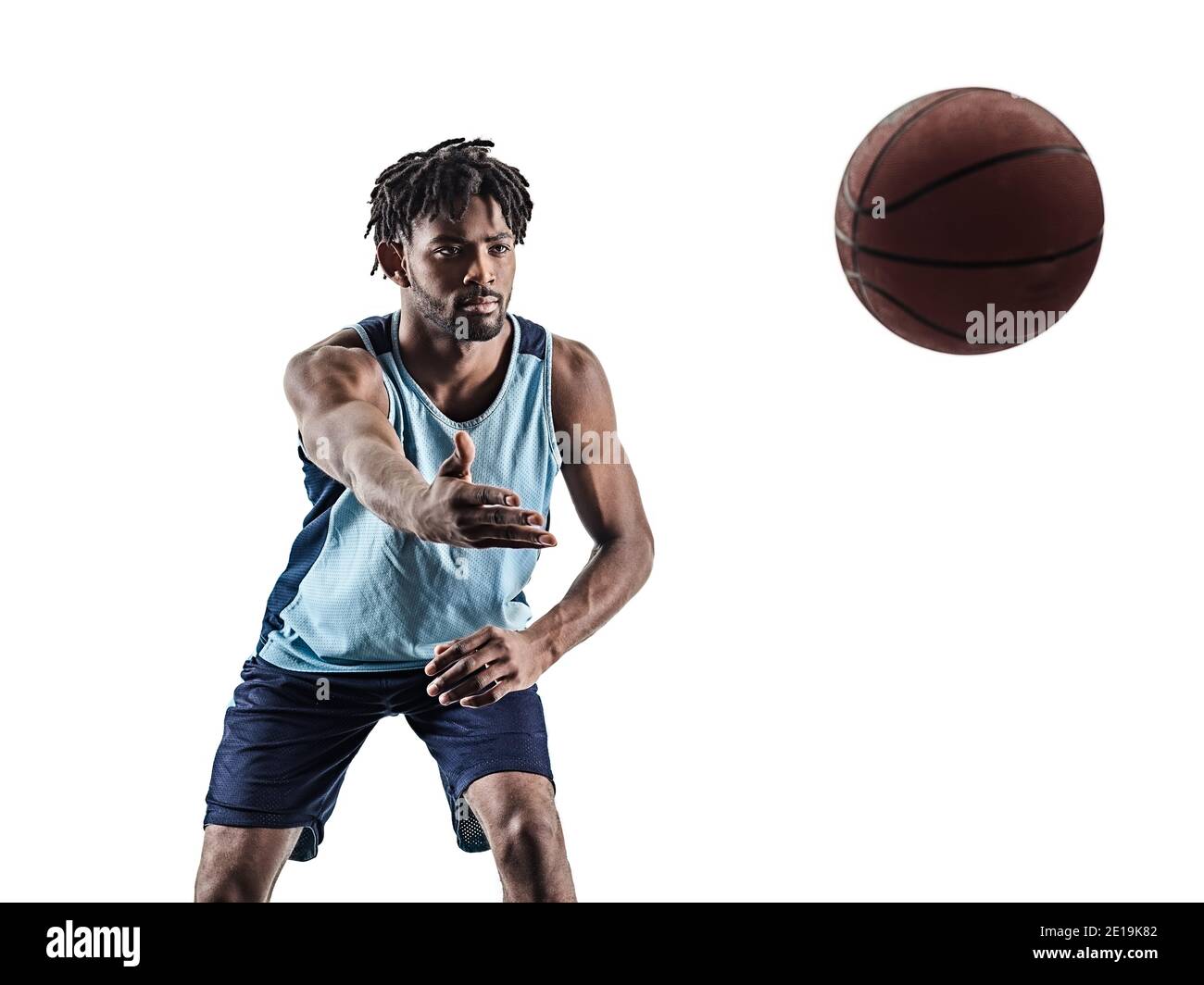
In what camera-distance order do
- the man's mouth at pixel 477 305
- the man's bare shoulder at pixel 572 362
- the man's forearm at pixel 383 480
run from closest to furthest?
the man's forearm at pixel 383 480 → the man's mouth at pixel 477 305 → the man's bare shoulder at pixel 572 362

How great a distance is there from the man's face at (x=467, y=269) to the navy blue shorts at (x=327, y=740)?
0.92 meters

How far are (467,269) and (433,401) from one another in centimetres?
36

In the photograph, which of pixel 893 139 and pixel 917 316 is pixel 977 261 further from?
pixel 893 139

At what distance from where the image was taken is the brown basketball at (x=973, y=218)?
16.2ft

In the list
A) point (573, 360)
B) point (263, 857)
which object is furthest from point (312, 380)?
point (263, 857)

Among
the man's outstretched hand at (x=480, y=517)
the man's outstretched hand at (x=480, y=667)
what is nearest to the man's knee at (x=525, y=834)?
the man's outstretched hand at (x=480, y=667)

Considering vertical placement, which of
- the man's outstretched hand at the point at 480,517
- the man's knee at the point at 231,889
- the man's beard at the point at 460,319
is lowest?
the man's knee at the point at 231,889

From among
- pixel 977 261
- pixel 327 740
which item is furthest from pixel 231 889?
pixel 977 261

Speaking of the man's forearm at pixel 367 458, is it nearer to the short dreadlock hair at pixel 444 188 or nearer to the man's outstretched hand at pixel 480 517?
the man's outstretched hand at pixel 480 517

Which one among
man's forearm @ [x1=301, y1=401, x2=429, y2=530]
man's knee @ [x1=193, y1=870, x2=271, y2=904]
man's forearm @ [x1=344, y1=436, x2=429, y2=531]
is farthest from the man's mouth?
man's knee @ [x1=193, y1=870, x2=271, y2=904]

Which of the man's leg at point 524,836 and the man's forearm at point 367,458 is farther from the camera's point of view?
the man's leg at point 524,836

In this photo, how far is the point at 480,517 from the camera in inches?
170

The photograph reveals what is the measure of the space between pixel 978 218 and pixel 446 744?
1881 mm

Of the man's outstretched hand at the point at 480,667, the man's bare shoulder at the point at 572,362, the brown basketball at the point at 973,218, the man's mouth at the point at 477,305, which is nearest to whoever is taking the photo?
the man's outstretched hand at the point at 480,667
